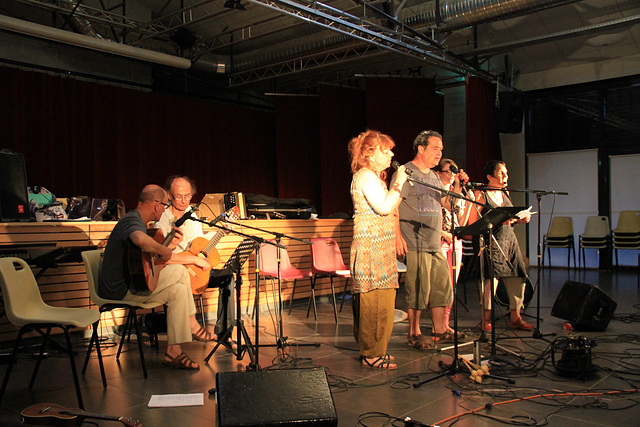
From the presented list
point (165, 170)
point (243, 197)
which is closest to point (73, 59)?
point (165, 170)

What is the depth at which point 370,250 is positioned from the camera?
3.95m

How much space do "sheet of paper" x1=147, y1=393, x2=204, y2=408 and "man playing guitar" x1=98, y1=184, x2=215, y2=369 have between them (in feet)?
2.33

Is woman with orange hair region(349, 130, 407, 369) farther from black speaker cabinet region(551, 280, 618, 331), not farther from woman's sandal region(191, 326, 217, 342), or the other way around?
black speaker cabinet region(551, 280, 618, 331)

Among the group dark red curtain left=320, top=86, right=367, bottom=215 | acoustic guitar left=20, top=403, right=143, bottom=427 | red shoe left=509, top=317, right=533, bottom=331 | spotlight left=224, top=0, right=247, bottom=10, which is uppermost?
spotlight left=224, top=0, right=247, bottom=10

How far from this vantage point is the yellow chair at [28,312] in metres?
3.34

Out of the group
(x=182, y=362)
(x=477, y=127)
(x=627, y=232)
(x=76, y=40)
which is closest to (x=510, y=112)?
(x=477, y=127)

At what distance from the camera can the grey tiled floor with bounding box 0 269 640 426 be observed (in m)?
3.07

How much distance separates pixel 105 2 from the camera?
9969mm

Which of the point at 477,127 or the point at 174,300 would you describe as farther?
the point at 477,127

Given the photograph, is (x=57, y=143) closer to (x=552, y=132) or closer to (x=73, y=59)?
(x=73, y=59)

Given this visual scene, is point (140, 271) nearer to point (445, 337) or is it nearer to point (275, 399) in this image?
point (275, 399)

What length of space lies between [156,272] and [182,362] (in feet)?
2.31

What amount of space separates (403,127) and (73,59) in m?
6.52

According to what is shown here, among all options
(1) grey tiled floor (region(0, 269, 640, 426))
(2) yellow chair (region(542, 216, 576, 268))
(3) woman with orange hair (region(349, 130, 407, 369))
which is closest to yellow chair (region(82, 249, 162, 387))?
(1) grey tiled floor (region(0, 269, 640, 426))
